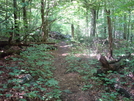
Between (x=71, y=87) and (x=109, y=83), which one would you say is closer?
(x=71, y=87)

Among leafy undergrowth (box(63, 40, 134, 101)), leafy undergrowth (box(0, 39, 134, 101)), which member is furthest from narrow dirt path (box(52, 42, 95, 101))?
leafy undergrowth (box(63, 40, 134, 101))

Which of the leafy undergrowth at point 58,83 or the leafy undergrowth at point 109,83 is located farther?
the leafy undergrowth at point 109,83

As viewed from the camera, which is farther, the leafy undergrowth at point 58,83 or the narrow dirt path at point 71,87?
the narrow dirt path at point 71,87

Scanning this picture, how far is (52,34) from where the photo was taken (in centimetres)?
2072

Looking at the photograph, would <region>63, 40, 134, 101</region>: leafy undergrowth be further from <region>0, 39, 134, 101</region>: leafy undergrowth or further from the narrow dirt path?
the narrow dirt path

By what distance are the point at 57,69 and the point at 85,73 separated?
6.59 feet

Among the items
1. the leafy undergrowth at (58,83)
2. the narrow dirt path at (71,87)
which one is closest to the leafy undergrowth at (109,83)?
the leafy undergrowth at (58,83)

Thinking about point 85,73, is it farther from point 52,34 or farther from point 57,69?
point 52,34

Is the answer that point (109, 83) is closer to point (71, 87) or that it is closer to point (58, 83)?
point (71, 87)

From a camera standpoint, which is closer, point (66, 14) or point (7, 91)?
point (7, 91)

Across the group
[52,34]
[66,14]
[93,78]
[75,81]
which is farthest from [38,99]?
[52,34]

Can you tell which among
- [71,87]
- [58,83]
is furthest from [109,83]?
[58,83]

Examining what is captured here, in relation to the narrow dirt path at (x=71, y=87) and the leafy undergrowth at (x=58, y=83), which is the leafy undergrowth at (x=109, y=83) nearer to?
the leafy undergrowth at (x=58, y=83)

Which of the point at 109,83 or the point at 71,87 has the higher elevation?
the point at 109,83
